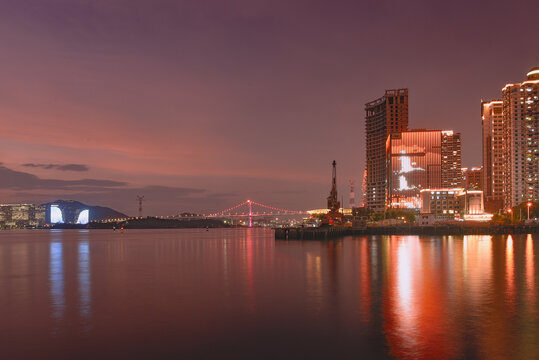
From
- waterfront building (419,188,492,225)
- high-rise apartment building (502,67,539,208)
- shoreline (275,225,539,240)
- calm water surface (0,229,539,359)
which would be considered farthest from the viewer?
waterfront building (419,188,492,225)

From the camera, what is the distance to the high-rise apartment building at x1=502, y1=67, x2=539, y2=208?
163000mm

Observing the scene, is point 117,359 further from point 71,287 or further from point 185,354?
point 71,287

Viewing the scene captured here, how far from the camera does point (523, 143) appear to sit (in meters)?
167

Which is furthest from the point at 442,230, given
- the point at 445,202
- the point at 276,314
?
the point at 276,314

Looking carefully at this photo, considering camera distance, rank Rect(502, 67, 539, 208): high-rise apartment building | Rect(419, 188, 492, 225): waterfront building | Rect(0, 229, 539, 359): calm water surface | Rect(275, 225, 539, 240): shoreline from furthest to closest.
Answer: Rect(419, 188, 492, 225): waterfront building → Rect(502, 67, 539, 208): high-rise apartment building → Rect(275, 225, 539, 240): shoreline → Rect(0, 229, 539, 359): calm water surface

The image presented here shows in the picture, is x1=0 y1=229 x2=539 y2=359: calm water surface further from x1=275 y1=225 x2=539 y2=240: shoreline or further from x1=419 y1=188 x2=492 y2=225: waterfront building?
x1=419 y1=188 x2=492 y2=225: waterfront building

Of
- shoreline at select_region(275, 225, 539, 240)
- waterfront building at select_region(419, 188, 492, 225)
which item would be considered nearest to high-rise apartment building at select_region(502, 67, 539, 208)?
waterfront building at select_region(419, 188, 492, 225)

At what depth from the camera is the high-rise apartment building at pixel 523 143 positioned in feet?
535

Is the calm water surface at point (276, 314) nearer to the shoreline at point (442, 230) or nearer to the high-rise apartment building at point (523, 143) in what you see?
the shoreline at point (442, 230)

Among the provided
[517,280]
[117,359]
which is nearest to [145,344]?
[117,359]

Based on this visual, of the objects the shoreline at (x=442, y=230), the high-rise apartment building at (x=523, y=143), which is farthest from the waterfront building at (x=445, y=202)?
the shoreline at (x=442, y=230)

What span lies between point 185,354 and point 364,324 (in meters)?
6.80

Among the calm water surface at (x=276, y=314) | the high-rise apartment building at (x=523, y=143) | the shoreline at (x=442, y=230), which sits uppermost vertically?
the high-rise apartment building at (x=523, y=143)

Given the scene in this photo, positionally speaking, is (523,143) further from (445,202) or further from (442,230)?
(442,230)
